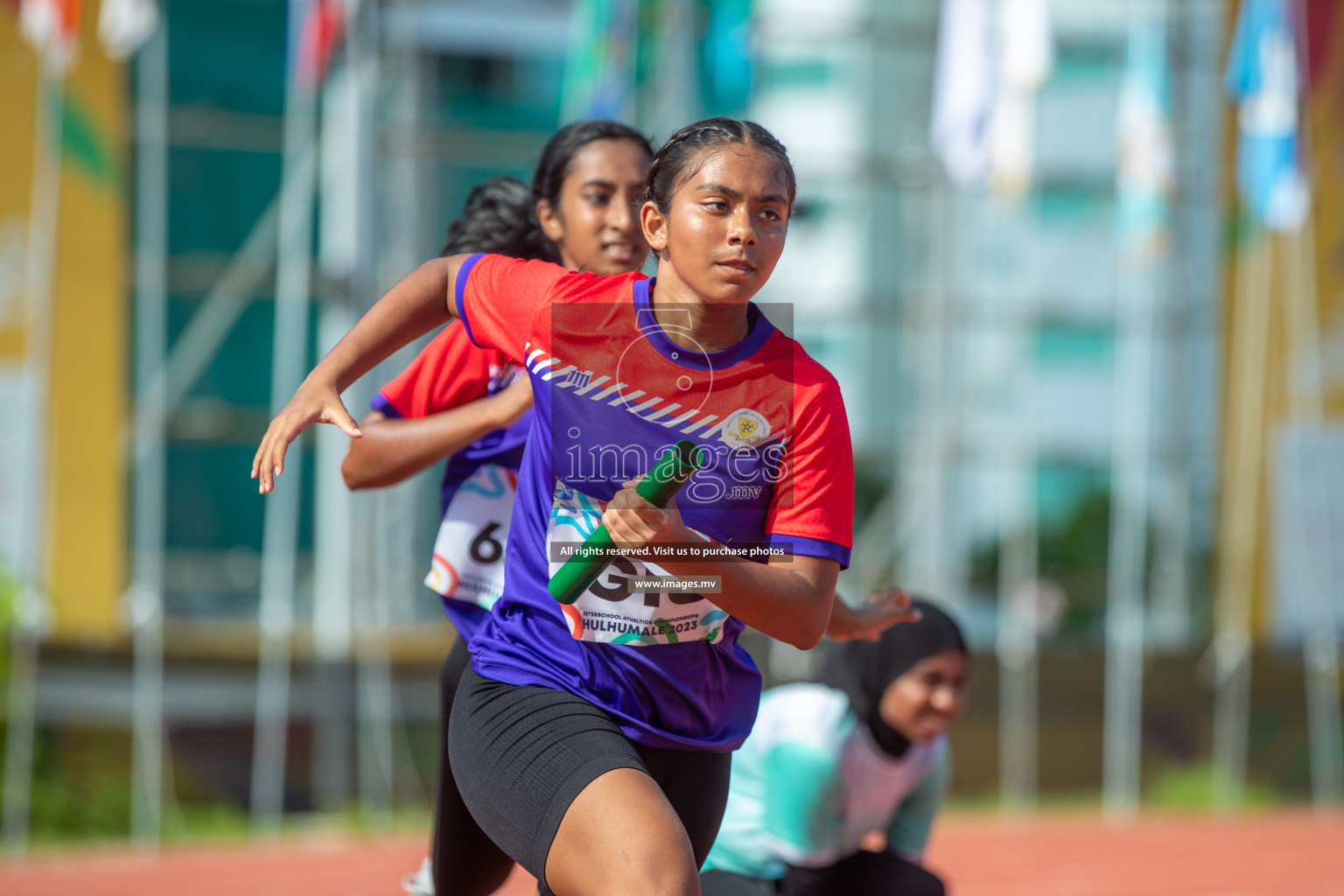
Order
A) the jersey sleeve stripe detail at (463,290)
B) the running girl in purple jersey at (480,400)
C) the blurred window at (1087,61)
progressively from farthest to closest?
the blurred window at (1087,61), the running girl in purple jersey at (480,400), the jersey sleeve stripe detail at (463,290)

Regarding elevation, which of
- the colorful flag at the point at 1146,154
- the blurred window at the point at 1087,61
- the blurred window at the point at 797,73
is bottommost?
the colorful flag at the point at 1146,154

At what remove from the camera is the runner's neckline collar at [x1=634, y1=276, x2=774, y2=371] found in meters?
2.04

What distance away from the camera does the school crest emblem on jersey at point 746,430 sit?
1992mm

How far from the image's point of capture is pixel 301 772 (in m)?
8.09

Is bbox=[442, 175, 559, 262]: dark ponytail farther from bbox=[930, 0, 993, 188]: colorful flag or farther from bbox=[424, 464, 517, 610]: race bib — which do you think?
bbox=[930, 0, 993, 188]: colorful flag

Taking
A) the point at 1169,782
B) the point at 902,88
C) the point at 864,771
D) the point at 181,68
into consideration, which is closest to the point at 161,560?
the point at 181,68

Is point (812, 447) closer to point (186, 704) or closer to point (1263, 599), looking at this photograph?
point (186, 704)

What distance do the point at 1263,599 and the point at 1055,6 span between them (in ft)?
29.0

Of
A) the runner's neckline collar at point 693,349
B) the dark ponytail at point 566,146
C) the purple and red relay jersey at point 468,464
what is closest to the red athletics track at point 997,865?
the purple and red relay jersey at point 468,464

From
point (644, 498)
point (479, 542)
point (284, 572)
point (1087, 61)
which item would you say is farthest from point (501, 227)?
point (1087, 61)

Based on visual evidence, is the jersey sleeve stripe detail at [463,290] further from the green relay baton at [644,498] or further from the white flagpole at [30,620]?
the white flagpole at [30,620]

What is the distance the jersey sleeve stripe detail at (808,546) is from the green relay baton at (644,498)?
301 millimetres

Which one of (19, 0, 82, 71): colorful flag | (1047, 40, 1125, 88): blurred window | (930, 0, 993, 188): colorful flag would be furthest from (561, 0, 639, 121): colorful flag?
(1047, 40, 1125, 88): blurred window

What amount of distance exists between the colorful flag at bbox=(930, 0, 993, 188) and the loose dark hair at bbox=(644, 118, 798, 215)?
24.0 ft
